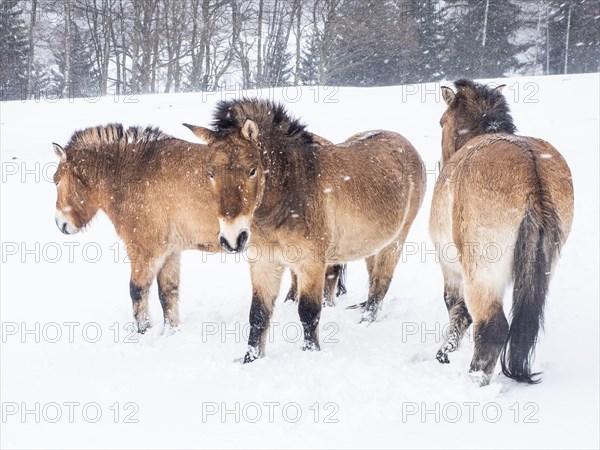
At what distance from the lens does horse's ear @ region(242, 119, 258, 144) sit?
4.23m

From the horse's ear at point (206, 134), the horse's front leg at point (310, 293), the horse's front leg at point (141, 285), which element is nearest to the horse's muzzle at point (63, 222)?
the horse's front leg at point (141, 285)

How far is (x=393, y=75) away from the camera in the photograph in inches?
1099

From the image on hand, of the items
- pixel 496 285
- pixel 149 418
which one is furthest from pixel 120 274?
pixel 496 285

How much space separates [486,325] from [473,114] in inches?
96.6

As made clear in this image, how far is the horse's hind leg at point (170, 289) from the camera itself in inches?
227

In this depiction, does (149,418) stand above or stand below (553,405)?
below

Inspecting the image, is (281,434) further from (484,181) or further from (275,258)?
(484,181)

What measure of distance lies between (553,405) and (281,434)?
163 centimetres

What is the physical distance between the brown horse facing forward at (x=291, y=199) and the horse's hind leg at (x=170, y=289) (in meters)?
1.35

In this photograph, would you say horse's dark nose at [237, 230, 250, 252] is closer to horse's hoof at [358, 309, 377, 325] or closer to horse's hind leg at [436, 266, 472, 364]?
horse's hind leg at [436, 266, 472, 364]

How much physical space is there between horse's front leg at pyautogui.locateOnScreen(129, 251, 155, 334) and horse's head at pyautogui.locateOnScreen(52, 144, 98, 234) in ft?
2.55

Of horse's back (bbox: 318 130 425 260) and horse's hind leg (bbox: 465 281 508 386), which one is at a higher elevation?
horse's back (bbox: 318 130 425 260)

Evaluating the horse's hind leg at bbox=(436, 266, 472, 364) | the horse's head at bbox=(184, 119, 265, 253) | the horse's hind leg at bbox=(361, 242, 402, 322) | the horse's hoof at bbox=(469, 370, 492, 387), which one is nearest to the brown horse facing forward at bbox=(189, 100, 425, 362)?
the horse's head at bbox=(184, 119, 265, 253)

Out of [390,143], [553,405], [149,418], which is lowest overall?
[149,418]
